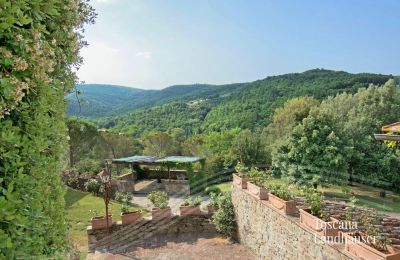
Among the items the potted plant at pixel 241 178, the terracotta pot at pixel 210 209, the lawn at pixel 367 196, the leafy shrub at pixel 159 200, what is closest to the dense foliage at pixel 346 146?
the lawn at pixel 367 196

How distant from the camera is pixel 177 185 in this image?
764 inches

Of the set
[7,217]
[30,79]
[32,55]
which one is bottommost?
[7,217]

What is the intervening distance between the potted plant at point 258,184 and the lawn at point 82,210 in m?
5.26

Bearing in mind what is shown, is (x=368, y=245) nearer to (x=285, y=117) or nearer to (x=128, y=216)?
(x=128, y=216)

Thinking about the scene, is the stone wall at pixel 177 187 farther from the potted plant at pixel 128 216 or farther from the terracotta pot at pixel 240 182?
the terracotta pot at pixel 240 182

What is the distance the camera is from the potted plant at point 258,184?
9.01 metres

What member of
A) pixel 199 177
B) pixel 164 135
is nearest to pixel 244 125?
pixel 164 135

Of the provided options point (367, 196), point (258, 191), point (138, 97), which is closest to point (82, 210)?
point (258, 191)

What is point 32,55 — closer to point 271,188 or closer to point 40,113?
point 40,113

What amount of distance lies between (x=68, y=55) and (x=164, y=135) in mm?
31751

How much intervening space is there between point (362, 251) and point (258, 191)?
434 centimetres

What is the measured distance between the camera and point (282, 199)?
8.07 metres

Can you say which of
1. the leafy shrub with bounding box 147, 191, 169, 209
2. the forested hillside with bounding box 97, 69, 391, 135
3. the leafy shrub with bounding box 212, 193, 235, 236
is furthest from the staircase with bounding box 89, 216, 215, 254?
the forested hillside with bounding box 97, 69, 391, 135

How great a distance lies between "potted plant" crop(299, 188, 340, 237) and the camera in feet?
19.5
